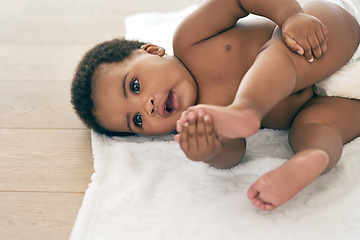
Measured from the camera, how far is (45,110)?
126cm

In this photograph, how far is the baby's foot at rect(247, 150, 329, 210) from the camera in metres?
0.78

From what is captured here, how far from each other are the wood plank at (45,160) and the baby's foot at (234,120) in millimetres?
367

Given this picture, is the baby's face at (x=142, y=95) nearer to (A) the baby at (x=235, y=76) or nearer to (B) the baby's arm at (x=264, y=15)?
(A) the baby at (x=235, y=76)

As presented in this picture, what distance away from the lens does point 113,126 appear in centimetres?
107

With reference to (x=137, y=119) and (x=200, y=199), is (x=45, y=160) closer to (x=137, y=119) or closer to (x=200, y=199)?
(x=137, y=119)

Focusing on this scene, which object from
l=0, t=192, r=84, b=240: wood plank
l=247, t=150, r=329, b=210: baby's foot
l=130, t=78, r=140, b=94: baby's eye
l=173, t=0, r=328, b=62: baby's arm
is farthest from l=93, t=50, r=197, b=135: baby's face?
l=247, t=150, r=329, b=210: baby's foot

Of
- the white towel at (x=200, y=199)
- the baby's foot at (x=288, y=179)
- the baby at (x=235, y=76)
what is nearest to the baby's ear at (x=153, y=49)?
the baby at (x=235, y=76)

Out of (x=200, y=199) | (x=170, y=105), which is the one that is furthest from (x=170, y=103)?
(x=200, y=199)

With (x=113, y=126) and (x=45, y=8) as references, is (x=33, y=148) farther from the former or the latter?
(x=45, y=8)

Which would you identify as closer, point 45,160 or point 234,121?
point 234,121

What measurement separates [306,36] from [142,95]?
402 millimetres

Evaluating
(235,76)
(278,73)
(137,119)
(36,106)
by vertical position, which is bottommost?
(36,106)

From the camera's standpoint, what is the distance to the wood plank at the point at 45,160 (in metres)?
0.97

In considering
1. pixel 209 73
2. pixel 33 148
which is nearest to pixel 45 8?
pixel 33 148
